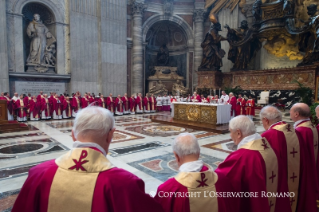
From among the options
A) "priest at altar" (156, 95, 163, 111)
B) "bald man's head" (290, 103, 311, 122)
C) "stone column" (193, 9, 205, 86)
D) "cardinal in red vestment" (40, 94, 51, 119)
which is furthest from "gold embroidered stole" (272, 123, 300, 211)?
"stone column" (193, 9, 205, 86)

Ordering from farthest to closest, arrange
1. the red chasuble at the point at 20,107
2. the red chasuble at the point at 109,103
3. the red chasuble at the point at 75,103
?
the red chasuble at the point at 109,103 → the red chasuble at the point at 75,103 → the red chasuble at the point at 20,107

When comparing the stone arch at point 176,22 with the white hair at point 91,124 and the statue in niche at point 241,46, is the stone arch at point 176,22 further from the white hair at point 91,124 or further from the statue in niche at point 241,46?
the white hair at point 91,124

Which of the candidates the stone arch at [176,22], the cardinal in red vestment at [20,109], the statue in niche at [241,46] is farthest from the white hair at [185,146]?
the stone arch at [176,22]

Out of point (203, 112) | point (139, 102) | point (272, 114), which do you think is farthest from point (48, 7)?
point (272, 114)

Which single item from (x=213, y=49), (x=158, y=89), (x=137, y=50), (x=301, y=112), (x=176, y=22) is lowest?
(x=301, y=112)

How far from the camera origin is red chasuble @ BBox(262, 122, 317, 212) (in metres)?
2.55

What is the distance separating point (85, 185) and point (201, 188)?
0.72 meters

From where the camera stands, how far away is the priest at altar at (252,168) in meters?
1.84

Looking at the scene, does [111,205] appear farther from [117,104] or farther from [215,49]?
[215,49]

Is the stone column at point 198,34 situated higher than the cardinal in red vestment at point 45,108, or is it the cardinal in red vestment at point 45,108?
the stone column at point 198,34

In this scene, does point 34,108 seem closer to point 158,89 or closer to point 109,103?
point 109,103

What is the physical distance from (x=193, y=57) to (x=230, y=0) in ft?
17.3

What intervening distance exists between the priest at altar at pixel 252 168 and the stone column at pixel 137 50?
1667 cm

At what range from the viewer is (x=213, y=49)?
17.3 metres
